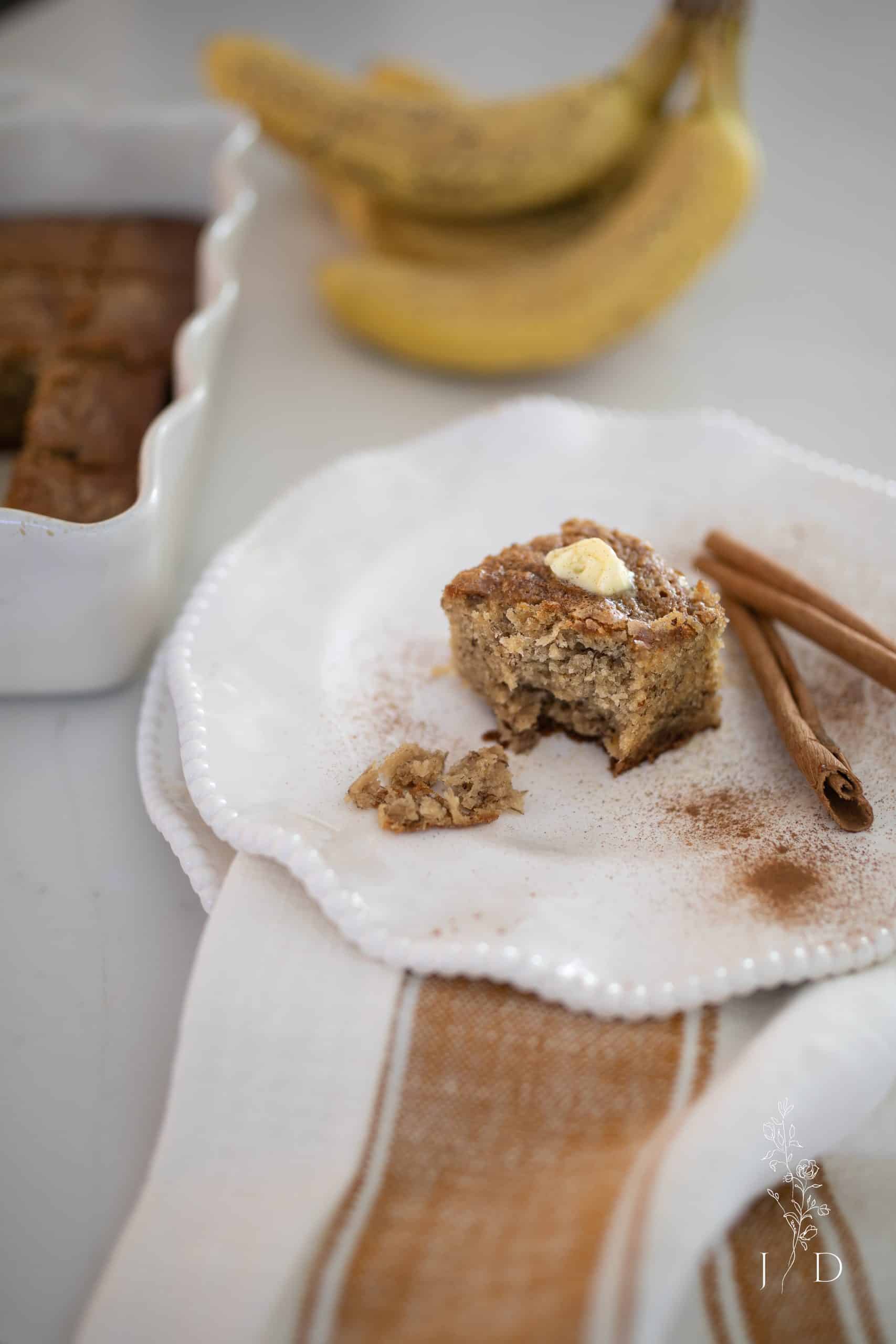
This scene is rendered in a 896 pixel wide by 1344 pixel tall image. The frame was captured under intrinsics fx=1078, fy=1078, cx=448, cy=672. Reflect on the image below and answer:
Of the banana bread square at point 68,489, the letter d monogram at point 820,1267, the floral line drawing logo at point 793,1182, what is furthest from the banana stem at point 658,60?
the letter d monogram at point 820,1267

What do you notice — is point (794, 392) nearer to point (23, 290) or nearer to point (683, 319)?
point (683, 319)

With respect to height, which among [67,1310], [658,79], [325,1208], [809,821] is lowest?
[67,1310]

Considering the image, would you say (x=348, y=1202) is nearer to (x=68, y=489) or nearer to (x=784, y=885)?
(x=784, y=885)

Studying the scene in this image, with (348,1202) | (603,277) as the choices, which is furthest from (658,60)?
(348,1202)

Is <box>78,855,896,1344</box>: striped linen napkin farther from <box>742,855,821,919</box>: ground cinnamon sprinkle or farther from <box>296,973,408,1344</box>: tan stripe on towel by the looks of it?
<box>742,855,821,919</box>: ground cinnamon sprinkle

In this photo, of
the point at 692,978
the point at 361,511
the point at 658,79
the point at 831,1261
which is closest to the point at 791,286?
the point at 658,79
